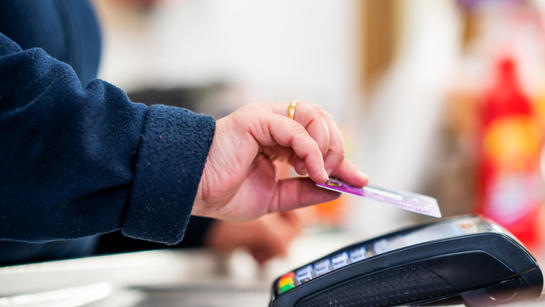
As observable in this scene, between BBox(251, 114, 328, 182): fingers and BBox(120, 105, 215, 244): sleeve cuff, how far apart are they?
2.3 inches

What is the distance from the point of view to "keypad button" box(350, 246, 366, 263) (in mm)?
453

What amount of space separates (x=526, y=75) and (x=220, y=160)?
1.02 meters

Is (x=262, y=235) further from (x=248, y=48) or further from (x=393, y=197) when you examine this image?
(x=248, y=48)

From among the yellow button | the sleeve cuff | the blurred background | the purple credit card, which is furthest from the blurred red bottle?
the sleeve cuff

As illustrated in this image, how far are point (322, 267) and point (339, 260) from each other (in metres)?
0.02

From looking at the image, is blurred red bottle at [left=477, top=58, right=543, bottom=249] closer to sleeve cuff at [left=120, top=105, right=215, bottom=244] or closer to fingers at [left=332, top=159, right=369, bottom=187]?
fingers at [left=332, top=159, right=369, bottom=187]

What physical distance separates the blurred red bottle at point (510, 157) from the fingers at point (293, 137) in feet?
2.53

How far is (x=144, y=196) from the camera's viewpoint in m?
0.41

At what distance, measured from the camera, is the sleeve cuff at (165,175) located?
0.41 metres

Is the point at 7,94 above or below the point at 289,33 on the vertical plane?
below

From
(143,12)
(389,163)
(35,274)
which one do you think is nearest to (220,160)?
(35,274)

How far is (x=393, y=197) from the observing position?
0.50 m

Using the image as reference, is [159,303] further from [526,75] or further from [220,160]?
[526,75]

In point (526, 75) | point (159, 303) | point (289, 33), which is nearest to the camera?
point (159, 303)
